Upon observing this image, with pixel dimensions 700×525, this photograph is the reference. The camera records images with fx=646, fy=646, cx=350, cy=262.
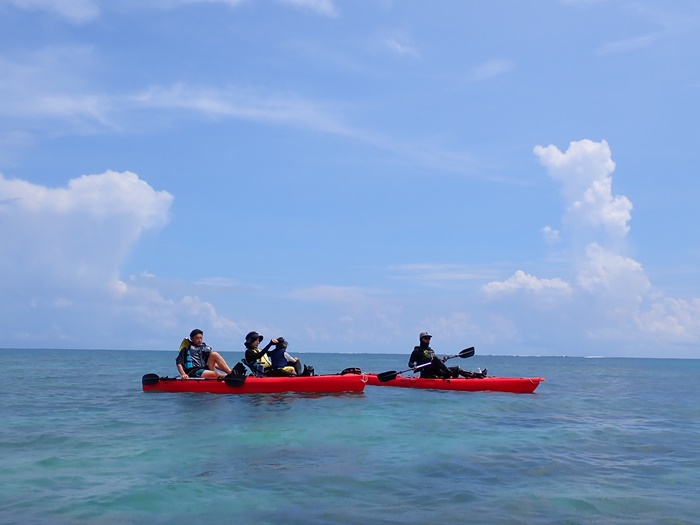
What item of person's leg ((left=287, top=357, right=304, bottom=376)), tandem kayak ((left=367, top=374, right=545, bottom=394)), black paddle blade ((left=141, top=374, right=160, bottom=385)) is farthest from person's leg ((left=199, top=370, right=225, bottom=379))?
tandem kayak ((left=367, top=374, right=545, bottom=394))

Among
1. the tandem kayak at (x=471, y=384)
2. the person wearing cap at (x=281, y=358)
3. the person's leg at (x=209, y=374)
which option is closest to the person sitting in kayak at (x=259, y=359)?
the person wearing cap at (x=281, y=358)

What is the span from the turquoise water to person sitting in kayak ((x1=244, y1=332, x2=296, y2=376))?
2.11 metres

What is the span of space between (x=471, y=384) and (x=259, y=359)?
22.8 feet

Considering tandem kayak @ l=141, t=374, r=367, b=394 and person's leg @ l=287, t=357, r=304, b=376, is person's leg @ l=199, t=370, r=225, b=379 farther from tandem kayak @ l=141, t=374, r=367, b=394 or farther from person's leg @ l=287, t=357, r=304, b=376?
person's leg @ l=287, t=357, r=304, b=376

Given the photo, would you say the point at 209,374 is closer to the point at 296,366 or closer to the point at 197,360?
the point at 197,360

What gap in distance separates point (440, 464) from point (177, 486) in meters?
3.90

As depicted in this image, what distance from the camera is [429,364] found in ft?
70.4

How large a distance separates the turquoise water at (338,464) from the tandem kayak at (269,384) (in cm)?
101

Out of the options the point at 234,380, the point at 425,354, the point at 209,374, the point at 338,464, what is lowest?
the point at 338,464

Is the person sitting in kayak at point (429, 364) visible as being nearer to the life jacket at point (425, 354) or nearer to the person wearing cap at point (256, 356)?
the life jacket at point (425, 354)

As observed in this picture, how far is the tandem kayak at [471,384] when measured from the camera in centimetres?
2111

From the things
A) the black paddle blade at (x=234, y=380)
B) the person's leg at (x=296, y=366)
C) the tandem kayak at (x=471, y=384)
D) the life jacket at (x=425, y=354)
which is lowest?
the tandem kayak at (x=471, y=384)

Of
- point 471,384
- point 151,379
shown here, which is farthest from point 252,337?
point 471,384

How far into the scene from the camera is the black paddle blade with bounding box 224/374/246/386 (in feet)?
59.5
